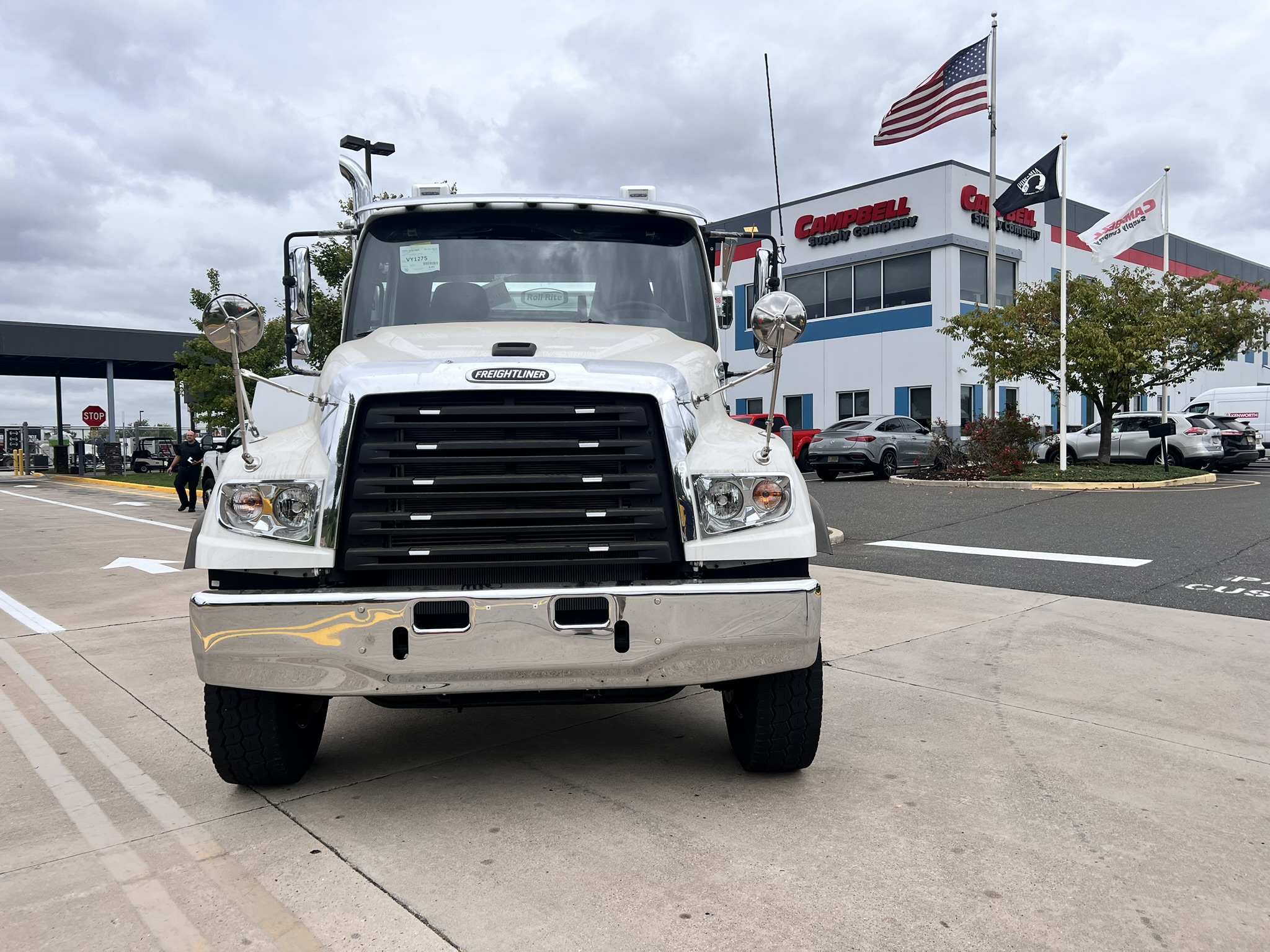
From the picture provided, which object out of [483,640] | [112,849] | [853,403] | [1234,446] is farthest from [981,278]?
[112,849]

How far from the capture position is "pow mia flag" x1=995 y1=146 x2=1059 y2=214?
20.5 m

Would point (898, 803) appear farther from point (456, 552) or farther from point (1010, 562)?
point (1010, 562)

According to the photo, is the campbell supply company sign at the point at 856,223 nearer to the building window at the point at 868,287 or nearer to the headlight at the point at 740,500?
the building window at the point at 868,287

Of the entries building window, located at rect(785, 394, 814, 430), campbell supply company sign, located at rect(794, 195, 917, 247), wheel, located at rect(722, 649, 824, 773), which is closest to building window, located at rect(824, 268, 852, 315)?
campbell supply company sign, located at rect(794, 195, 917, 247)

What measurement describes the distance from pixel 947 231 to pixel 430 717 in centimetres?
2755

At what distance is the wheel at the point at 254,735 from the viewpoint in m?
3.70

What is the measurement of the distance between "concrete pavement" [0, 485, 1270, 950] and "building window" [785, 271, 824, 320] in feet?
92.0

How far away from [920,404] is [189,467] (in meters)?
20.8

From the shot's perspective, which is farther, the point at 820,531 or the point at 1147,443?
the point at 1147,443

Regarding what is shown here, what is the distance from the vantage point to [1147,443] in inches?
966

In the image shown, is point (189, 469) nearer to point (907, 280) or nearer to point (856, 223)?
point (907, 280)

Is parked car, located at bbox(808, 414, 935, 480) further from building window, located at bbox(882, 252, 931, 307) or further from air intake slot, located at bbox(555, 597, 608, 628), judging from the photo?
air intake slot, located at bbox(555, 597, 608, 628)

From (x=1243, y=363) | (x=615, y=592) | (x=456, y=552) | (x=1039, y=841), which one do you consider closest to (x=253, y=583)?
(x=456, y=552)

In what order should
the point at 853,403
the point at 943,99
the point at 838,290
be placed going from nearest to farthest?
the point at 943,99 → the point at 853,403 → the point at 838,290
